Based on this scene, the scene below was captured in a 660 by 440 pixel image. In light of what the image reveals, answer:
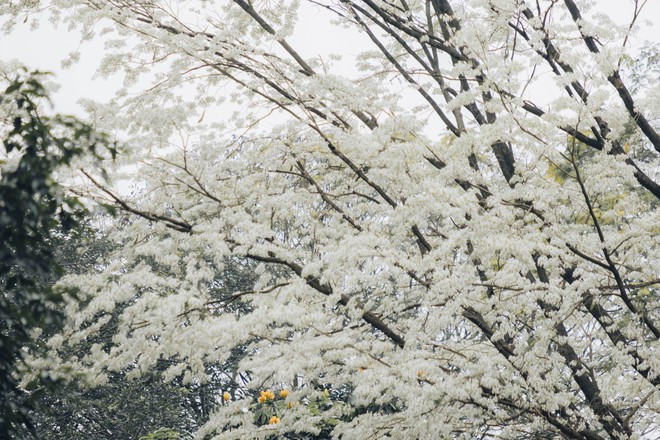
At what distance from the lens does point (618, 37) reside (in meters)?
4.78

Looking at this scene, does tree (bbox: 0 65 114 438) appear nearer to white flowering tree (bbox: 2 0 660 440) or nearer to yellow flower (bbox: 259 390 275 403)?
white flowering tree (bbox: 2 0 660 440)

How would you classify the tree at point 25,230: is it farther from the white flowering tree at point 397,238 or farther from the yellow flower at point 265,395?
the yellow flower at point 265,395

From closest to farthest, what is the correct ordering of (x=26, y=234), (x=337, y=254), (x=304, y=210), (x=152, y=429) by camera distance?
(x=26, y=234) < (x=337, y=254) < (x=304, y=210) < (x=152, y=429)

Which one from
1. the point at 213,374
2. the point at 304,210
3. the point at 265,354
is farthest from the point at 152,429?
the point at 265,354

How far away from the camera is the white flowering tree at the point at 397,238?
4254 mm

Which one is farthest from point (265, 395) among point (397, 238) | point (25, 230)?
point (25, 230)

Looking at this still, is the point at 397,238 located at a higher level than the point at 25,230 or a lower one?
higher

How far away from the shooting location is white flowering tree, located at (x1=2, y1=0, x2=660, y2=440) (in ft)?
14.0

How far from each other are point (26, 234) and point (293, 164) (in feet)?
10.7

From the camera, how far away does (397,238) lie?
5133 millimetres

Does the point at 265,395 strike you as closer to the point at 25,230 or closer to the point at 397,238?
the point at 397,238

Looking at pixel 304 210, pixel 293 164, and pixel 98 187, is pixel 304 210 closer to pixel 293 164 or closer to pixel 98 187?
pixel 293 164

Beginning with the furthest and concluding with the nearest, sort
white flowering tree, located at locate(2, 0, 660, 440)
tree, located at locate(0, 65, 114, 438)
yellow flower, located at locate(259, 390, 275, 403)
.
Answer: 1. yellow flower, located at locate(259, 390, 275, 403)
2. white flowering tree, located at locate(2, 0, 660, 440)
3. tree, located at locate(0, 65, 114, 438)

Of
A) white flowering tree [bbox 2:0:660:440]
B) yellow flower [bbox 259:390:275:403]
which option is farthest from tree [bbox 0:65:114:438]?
yellow flower [bbox 259:390:275:403]
